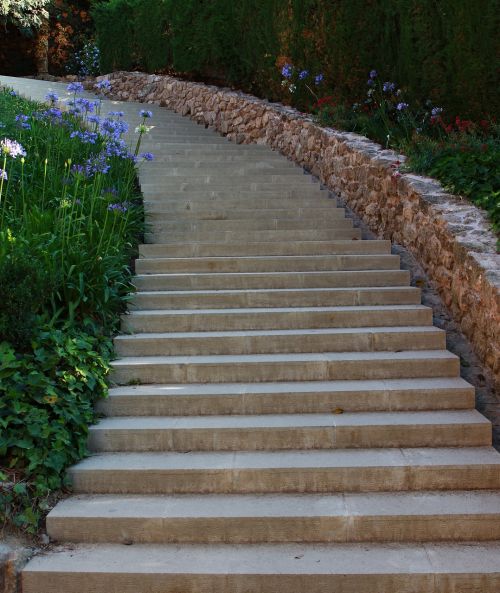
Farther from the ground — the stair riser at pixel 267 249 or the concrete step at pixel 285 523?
the stair riser at pixel 267 249

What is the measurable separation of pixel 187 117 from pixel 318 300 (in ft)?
30.7

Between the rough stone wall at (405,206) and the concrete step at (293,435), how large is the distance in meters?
0.68

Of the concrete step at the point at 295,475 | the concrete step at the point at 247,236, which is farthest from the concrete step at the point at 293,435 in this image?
the concrete step at the point at 247,236

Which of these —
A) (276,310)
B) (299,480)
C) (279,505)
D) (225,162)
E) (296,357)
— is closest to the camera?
Result: (279,505)

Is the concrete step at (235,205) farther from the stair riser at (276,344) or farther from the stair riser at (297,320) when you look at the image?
the stair riser at (276,344)

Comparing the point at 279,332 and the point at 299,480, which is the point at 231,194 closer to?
the point at 279,332

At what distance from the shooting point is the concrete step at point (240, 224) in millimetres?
6848

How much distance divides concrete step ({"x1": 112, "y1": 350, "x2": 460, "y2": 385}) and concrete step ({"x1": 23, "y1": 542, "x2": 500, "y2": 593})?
140cm

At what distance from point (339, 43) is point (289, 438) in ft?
22.9

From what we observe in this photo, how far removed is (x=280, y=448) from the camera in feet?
12.9

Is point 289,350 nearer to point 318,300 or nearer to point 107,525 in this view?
point 318,300

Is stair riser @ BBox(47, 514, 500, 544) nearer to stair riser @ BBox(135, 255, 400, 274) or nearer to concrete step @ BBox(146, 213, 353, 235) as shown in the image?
stair riser @ BBox(135, 255, 400, 274)

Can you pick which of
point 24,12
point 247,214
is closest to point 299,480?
point 247,214

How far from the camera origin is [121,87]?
16.4 m
